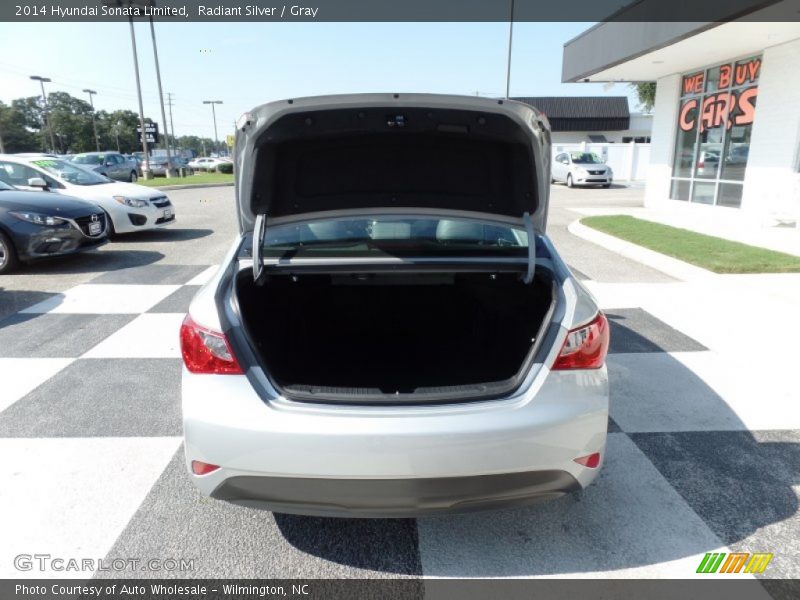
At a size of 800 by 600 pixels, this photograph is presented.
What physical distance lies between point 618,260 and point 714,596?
6.89 m

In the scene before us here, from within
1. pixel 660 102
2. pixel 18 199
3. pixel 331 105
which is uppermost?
pixel 660 102

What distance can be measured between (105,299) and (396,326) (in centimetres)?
430

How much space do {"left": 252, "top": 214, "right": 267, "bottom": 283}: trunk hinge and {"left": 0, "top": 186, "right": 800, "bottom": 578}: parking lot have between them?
0.70 m

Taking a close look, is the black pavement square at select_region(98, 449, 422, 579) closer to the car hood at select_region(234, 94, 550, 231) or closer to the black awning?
the car hood at select_region(234, 94, 550, 231)

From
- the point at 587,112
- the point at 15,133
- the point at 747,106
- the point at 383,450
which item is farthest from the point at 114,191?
the point at 15,133

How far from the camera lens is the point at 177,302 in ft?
19.4

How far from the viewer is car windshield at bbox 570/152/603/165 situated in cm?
2518

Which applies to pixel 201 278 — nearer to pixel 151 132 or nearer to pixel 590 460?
pixel 590 460

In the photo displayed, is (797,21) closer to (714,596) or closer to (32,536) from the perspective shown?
(714,596)

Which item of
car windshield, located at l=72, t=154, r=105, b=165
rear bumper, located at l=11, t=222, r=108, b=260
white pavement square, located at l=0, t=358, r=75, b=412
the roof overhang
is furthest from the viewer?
car windshield, located at l=72, t=154, r=105, b=165

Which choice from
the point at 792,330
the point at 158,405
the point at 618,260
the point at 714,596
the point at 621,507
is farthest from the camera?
the point at 618,260

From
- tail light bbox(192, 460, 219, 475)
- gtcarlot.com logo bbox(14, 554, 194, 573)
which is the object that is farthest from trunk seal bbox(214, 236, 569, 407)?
gtcarlot.com logo bbox(14, 554, 194, 573)

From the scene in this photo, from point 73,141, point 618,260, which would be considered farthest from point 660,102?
point 73,141

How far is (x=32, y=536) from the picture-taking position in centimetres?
234
